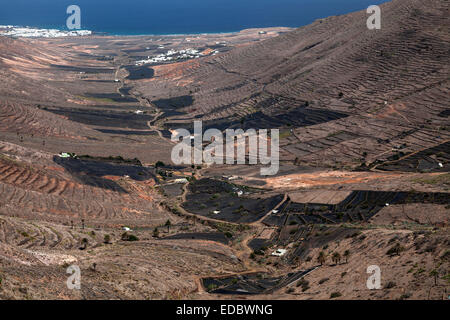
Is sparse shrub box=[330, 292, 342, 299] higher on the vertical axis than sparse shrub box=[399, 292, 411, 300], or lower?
lower

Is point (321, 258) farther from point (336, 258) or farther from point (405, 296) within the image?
point (405, 296)

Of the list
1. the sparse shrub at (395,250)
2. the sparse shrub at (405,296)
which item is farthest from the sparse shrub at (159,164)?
the sparse shrub at (405,296)

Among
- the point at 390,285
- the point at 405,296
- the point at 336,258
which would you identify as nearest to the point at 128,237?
the point at 336,258

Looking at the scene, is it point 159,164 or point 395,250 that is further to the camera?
point 159,164

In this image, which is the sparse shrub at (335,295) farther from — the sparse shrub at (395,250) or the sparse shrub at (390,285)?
the sparse shrub at (395,250)

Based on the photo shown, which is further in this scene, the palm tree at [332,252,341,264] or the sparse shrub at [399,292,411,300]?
the palm tree at [332,252,341,264]

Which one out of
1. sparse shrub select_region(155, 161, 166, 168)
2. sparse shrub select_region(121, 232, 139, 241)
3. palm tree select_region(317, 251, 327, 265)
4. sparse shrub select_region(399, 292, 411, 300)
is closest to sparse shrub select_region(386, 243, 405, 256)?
palm tree select_region(317, 251, 327, 265)

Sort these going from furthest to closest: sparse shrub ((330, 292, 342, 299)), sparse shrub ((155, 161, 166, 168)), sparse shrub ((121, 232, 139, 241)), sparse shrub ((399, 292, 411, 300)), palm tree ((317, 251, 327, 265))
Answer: sparse shrub ((155, 161, 166, 168))
sparse shrub ((121, 232, 139, 241))
palm tree ((317, 251, 327, 265))
sparse shrub ((330, 292, 342, 299))
sparse shrub ((399, 292, 411, 300))

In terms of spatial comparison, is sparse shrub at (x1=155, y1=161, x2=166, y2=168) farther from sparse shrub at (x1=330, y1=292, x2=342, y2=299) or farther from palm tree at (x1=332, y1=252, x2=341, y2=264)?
sparse shrub at (x1=330, y1=292, x2=342, y2=299)

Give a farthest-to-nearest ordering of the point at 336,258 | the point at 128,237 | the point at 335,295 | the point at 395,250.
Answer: the point at 128,237 → the point at 336,258 → the point at 395,250 → the point at 335,295

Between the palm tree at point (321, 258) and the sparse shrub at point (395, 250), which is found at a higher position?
the sparse shrub at point (395, 250)

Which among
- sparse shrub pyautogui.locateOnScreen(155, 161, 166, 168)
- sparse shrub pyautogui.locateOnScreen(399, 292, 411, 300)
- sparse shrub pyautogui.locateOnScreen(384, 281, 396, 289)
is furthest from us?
sparse shrub pyautogui.locateOnScreen(155, 161, 166, 168)

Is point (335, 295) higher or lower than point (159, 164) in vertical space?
higher
